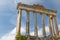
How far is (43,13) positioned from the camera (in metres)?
35.8

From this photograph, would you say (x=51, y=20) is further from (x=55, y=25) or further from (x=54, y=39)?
(x=54, y=39)

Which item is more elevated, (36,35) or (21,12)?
(21,12)

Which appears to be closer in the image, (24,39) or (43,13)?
(24,39)

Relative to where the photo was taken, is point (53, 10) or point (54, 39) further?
point (53, 10)

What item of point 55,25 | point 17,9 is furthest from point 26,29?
point 55,25

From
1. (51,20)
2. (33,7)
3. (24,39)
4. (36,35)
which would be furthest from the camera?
(51,20)

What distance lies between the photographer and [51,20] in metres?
37.5

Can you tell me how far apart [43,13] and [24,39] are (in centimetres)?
932

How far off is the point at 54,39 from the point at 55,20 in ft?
18.0

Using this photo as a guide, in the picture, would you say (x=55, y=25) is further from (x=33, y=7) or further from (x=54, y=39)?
(x=33, y=7)

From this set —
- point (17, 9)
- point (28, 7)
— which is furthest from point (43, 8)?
point (17, 9)


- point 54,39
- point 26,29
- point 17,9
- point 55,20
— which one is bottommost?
point 54,39

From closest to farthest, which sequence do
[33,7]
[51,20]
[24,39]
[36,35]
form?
[24,39]
[36,35]
[33,7]
[51,20]

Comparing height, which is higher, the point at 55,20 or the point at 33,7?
the point at 33,7
